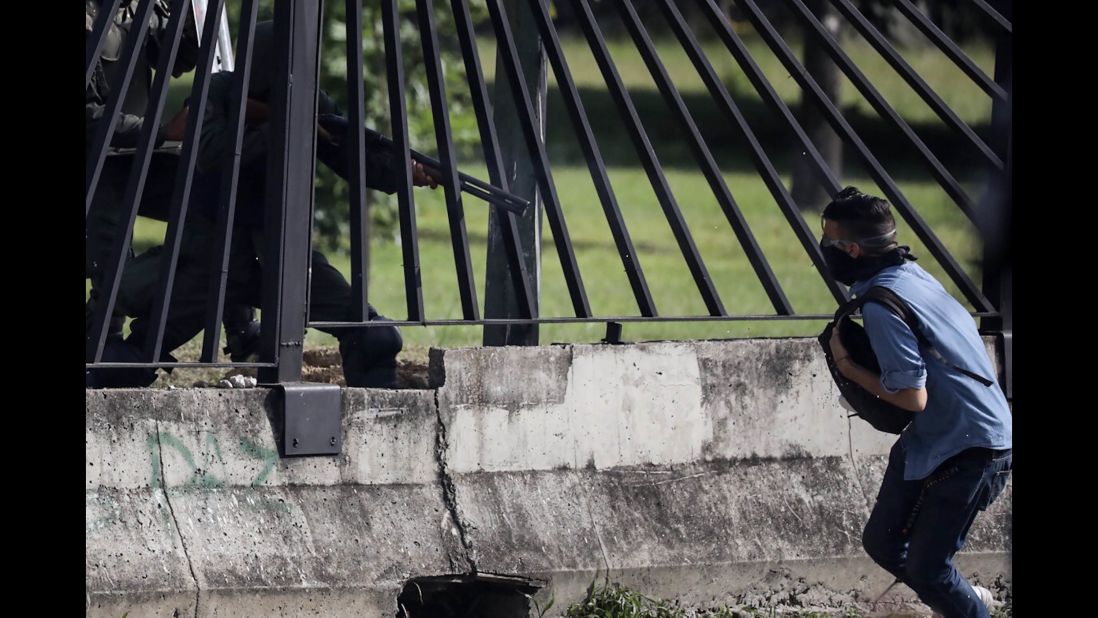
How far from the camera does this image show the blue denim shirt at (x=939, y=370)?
13.7 feet

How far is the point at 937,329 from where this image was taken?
4.25 m

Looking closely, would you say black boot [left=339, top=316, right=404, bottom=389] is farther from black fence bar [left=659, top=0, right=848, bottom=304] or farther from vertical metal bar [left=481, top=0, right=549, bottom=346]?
black fence bar [left=659, top=0, right=848, bottom=304]

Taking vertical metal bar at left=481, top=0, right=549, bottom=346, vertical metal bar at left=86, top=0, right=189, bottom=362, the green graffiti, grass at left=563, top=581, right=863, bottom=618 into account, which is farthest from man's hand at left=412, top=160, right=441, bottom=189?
grass at left=563, top=581, right=863, bottom=618

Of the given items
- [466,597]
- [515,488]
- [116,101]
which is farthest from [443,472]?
[116,101]

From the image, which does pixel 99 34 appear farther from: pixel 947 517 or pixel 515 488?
pixel 947 517

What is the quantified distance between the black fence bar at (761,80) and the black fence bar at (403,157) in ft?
3.77

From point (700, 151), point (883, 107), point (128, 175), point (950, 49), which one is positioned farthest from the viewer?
point (128, 175)

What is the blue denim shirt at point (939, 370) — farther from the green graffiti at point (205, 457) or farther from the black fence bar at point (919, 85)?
the green graffiti at point (205, 457)

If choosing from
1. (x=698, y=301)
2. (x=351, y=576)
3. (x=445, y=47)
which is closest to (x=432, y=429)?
(x=351, y=576)

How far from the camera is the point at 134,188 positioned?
427 centimetres

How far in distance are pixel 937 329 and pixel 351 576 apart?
1.88 m

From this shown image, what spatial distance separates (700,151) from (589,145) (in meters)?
0.40

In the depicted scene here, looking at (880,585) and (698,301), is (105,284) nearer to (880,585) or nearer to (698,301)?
(880,585)

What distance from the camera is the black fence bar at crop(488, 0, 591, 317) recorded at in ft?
15.5
